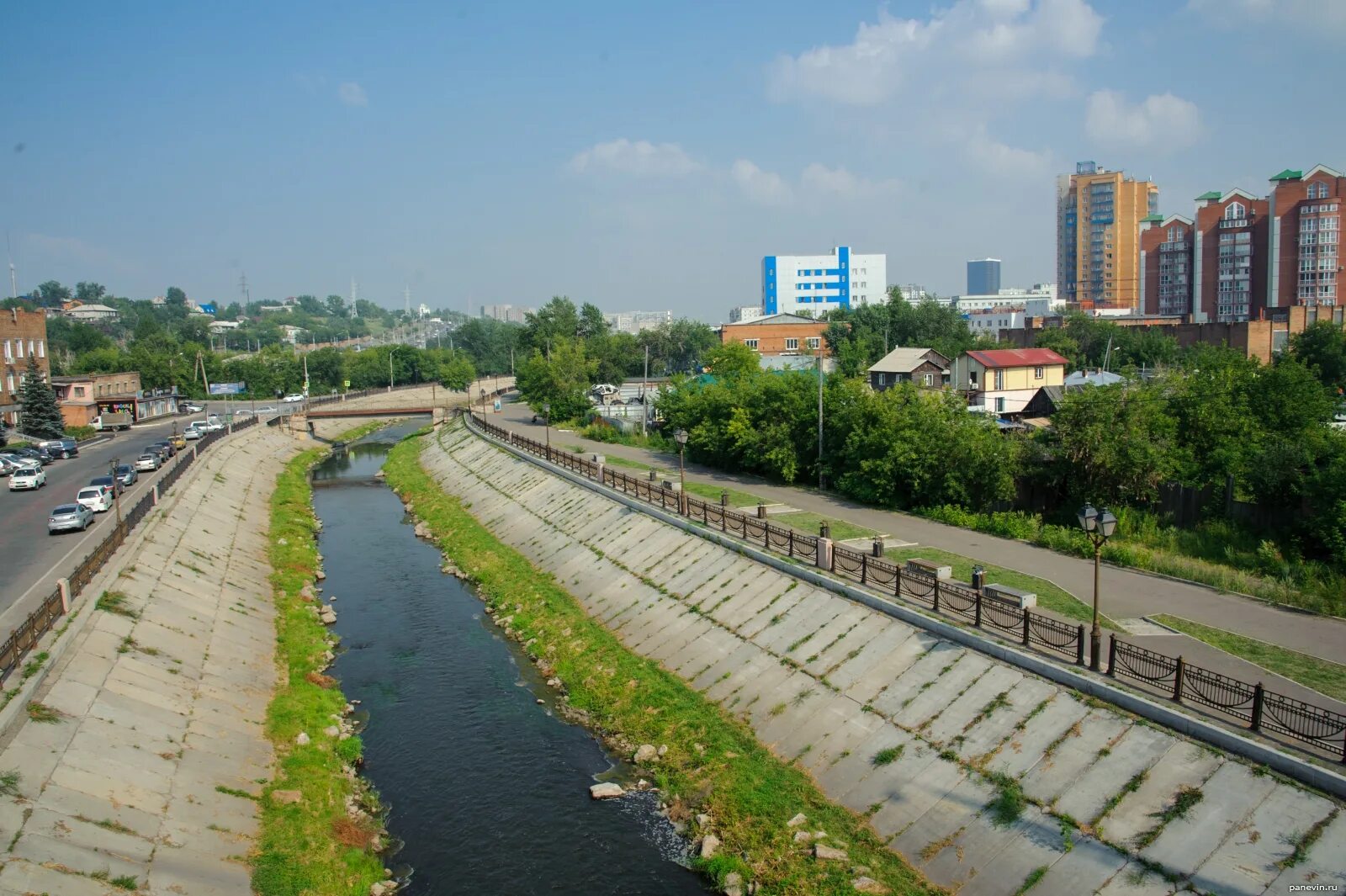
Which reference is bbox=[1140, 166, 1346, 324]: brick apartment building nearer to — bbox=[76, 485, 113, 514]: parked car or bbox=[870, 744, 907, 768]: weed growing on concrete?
bbox=[870, 744, 907, 768]: weed growing on concrete

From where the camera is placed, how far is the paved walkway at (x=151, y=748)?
50.0 feet

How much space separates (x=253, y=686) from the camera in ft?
81.2

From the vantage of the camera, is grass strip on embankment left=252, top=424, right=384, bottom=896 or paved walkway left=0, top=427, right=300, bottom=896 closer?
paved walkway left=0, top=427, right=300, bottom=896

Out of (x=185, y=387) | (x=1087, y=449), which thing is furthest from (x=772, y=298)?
(x=1087, y=449)

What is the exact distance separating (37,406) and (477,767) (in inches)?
2634

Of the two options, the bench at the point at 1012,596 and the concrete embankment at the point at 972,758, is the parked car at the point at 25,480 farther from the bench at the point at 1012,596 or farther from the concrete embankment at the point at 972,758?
the bench at the point at 1012,596

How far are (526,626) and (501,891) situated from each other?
47.2 ft

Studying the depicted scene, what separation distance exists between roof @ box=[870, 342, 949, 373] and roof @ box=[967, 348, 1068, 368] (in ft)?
8.93

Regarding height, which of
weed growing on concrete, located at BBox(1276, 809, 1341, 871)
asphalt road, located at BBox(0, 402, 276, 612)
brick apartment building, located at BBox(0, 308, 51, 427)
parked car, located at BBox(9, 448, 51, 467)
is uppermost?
brick apartment building, located at BBox(0, 308, 51, 427)

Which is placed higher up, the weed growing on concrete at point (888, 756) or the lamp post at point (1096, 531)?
the lamp post at point (1096, 531)

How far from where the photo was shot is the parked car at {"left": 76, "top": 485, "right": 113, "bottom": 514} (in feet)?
132

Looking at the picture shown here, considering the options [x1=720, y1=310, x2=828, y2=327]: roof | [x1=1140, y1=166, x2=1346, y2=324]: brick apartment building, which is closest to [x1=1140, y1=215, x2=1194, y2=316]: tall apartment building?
[x1=1140, y1=166, x2=1346, y2=324]: brick apartment building

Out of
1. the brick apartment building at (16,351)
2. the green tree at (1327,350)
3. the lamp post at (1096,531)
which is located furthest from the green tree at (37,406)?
the green tree at (1327,350)

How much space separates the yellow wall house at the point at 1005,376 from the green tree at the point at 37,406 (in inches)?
2649
